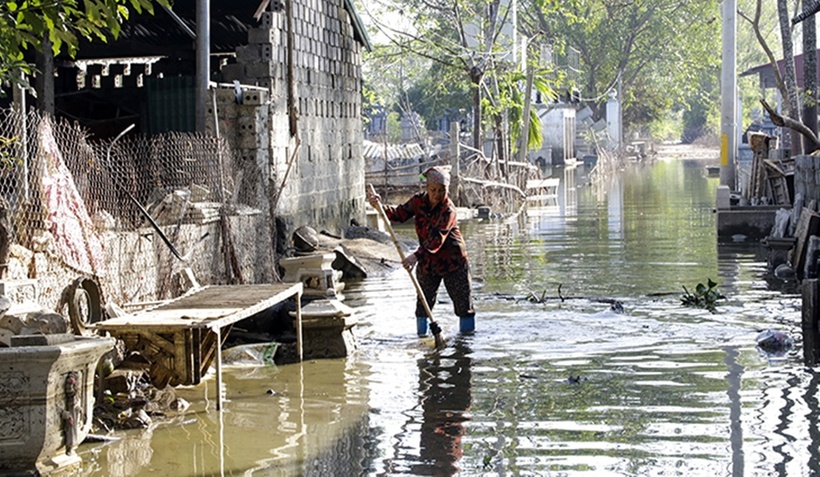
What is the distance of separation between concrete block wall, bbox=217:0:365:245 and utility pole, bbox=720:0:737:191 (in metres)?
7.26

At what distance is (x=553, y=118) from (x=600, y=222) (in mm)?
36990

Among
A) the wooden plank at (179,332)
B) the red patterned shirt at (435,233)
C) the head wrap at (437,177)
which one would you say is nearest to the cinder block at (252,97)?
the red patterned shirt at (435,233)

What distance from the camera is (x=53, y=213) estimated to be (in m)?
8.83

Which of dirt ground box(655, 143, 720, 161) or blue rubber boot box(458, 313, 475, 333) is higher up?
dirt ground box(655, 143, 720, 161)

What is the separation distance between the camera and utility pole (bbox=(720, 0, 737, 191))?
23578 millimetres

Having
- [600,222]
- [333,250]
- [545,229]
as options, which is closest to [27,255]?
[333,250]

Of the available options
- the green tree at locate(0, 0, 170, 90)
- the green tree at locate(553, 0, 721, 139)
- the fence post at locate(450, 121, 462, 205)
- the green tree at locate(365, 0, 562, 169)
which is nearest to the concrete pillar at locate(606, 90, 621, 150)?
the green tree at locate(553, 0, 721, 139)

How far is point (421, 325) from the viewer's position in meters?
11.7

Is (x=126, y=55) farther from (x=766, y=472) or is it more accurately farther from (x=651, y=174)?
(x=651, y=174)

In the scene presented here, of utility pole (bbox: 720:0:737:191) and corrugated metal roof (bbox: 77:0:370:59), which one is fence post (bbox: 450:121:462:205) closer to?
corrugated metal roof (bbox: 77:0:370:59)

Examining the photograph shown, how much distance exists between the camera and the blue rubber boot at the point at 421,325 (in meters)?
11.7

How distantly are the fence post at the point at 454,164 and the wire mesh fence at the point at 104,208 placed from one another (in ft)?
45.9

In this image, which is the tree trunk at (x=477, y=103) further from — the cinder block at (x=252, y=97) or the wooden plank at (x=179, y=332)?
the wooden plank at (x=179, y=332)

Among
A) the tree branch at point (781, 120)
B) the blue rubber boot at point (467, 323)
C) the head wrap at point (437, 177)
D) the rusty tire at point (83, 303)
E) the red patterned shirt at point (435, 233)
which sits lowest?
the blue rubber boot at point (467, 323)
